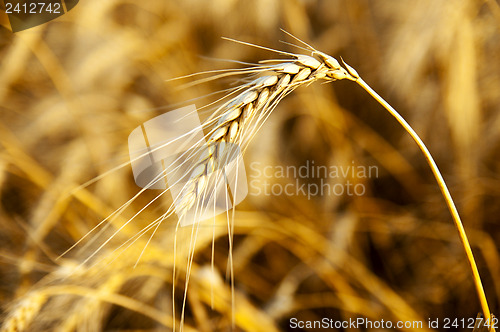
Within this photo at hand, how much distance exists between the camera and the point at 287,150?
753 mm

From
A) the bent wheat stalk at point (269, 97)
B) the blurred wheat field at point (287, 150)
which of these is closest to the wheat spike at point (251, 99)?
the bent wheat stalk at point (269, 97)

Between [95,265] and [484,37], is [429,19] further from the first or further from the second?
[95,265]

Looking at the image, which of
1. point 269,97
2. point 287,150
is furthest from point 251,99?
point 287,150

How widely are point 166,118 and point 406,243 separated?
0.54m

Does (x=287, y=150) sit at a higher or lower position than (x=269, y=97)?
higher

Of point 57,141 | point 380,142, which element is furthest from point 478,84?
point 57,141

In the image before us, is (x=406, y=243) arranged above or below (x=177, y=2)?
below

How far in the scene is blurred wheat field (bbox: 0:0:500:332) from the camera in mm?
643

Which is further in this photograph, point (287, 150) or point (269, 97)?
point (287, 150)

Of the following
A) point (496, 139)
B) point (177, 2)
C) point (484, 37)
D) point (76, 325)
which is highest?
point (177, 2)

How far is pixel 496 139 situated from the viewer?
2.18ft

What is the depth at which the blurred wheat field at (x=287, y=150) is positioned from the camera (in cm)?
64

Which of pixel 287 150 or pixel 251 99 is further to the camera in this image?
pixel 287 150

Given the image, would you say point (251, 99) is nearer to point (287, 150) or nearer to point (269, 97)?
point (269, 97)
